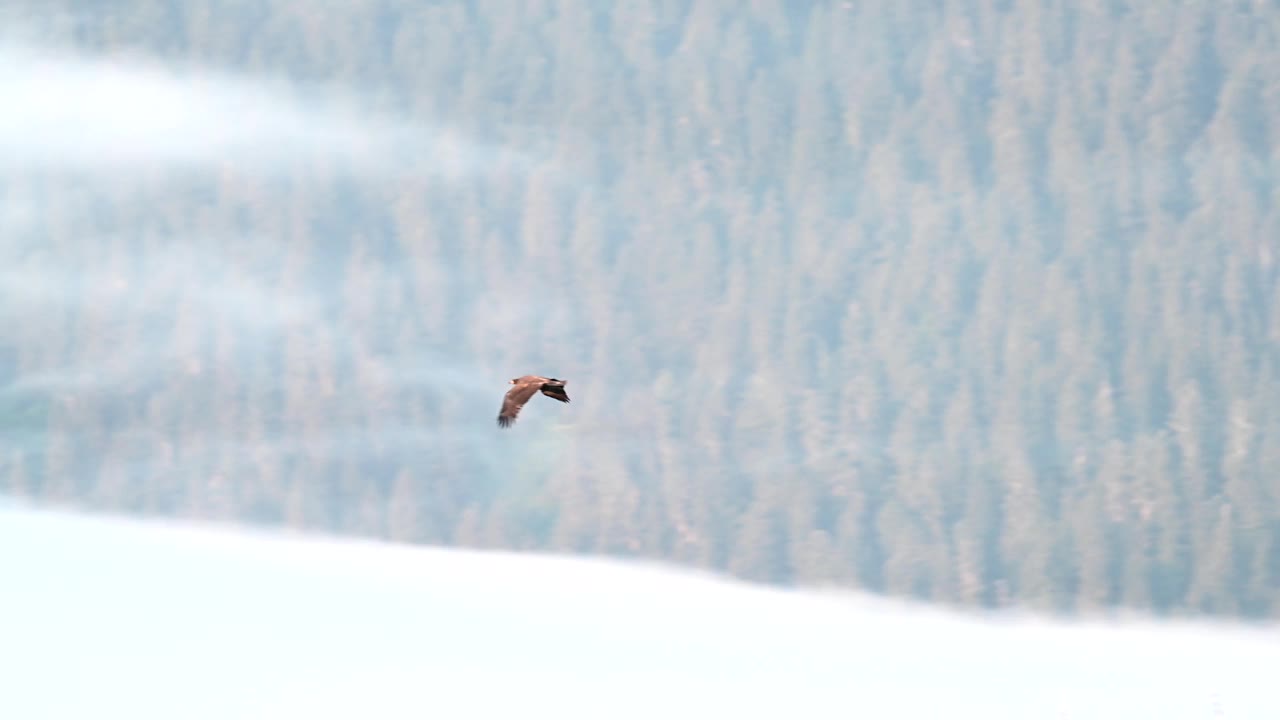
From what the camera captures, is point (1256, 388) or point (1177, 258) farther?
point (1177, 258)

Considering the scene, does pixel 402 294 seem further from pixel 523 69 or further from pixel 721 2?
pixel 721 2

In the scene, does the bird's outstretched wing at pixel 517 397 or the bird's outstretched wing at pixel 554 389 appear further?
the bird's outstretched wing at pixel 517 397

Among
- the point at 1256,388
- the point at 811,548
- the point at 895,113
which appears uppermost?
the point at 895,113

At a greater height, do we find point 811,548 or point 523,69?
point 523,69

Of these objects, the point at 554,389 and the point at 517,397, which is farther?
the point at 517,397

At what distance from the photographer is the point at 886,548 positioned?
144 metres

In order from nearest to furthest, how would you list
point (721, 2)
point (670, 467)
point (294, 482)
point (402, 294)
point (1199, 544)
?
1. point (1199, 544)
2. point (670, 467)
3. point (294, 482)
4. point (402, 294)
5. point (721, 2)

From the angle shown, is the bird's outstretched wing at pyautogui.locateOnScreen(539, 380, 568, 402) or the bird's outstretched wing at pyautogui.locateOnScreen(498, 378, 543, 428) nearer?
the bird's outstretched wing at pyautogui.locateOnScreen(539, 380, 568, 402)

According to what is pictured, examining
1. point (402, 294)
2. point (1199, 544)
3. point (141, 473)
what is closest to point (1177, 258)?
point (1199, 544)

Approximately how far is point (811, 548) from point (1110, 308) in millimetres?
32122

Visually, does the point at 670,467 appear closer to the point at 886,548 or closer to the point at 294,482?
the point at 886,548

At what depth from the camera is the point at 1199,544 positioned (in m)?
144

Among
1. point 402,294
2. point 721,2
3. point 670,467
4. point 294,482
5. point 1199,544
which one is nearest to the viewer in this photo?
point 1199,544

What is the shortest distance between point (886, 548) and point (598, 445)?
21828 mm
